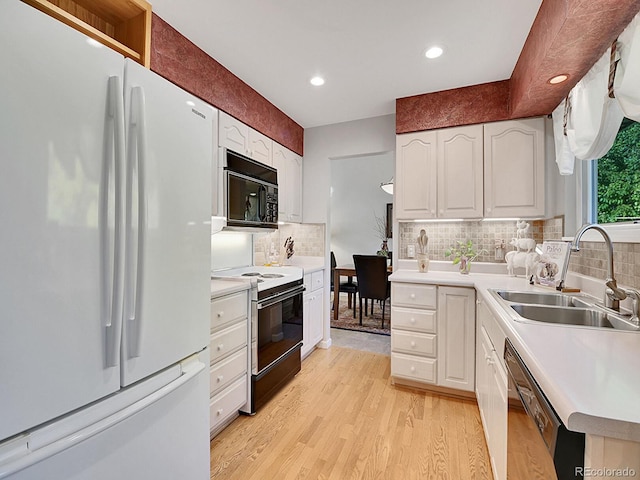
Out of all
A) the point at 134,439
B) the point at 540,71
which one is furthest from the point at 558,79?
the point at 134,439

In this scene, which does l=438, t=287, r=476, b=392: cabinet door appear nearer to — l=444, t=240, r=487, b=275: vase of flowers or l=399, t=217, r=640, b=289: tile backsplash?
l=444, t=240, r=487, b=275: vase of flowers

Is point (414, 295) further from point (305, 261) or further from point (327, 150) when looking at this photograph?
point (327, 150)

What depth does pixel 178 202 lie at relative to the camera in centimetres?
107

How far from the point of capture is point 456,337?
2.26 m

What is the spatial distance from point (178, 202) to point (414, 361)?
2152 millimetres

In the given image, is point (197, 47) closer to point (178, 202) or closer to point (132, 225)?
point (178, 202)

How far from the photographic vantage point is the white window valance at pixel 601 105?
3.96 ft

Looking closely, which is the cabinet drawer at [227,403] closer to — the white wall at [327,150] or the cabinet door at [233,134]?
the white wall at [327,150]

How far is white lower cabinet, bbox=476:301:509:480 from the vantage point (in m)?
1.25

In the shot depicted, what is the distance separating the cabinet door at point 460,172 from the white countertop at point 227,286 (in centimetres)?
180

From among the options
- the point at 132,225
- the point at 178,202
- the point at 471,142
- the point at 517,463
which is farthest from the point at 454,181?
the point at 132,225

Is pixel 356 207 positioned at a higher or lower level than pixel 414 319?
higher

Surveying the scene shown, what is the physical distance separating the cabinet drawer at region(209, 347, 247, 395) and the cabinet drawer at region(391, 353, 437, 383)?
4.05 ft

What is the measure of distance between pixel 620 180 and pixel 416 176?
136cm
